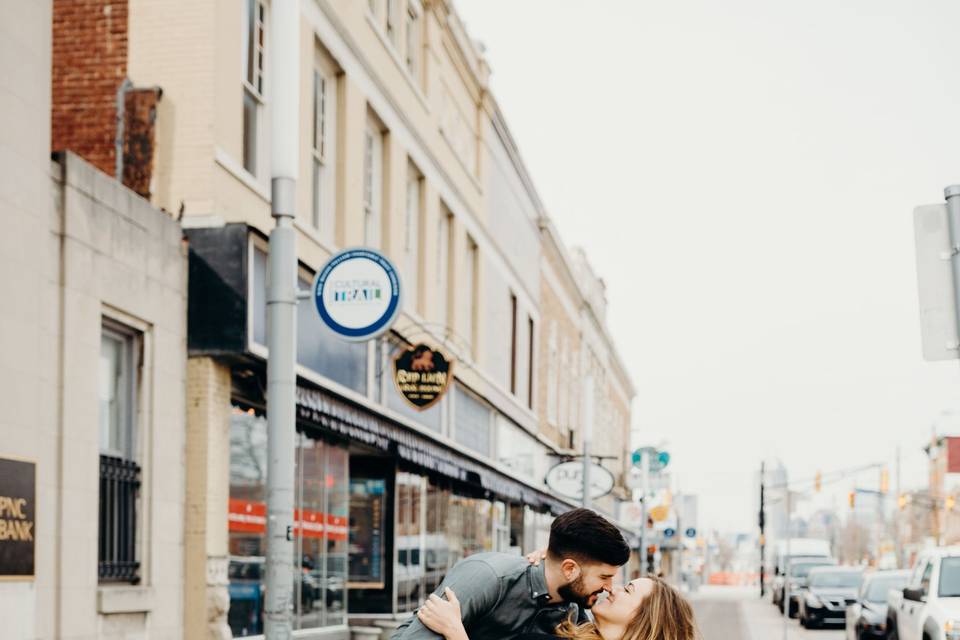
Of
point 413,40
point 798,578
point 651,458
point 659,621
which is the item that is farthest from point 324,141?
point 798,578

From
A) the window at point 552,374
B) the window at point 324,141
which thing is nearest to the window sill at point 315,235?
the window at point 324,141

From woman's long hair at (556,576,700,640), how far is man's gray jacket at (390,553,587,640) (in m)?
0.24

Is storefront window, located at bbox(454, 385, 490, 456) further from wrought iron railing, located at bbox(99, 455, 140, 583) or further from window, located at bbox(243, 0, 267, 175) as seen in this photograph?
wrought iron railing, located at bbox(99, 455, 140, 583)

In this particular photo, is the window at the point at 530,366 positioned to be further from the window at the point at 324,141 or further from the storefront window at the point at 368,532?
the window at the point at 324,141

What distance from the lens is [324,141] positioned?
1864 centimetres

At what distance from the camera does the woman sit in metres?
4.44

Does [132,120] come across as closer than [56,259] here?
No

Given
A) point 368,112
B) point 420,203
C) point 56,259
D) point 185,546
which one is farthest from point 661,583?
point 420,203

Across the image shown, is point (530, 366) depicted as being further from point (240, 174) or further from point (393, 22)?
point (240, 174)

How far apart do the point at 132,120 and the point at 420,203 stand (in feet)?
32.8

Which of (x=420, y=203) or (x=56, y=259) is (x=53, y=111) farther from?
(x=420, y=203)

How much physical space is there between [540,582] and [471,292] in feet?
78.2

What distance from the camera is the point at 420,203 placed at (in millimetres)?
23969

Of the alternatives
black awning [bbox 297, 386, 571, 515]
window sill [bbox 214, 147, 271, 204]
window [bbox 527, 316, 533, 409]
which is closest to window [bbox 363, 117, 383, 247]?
black awning [bbox 297, 386, 571, 515]
